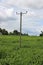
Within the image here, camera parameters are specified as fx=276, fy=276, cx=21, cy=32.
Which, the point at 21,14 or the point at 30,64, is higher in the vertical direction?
the point at 21,14

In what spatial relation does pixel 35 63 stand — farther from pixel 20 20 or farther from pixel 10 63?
pixel 20 20

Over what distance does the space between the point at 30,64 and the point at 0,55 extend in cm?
585

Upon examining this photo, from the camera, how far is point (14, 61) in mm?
21000

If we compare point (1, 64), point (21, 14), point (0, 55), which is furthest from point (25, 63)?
point (21, 14)

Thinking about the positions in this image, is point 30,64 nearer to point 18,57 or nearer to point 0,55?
point 18,57

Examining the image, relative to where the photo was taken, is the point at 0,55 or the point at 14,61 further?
the point at 0,55

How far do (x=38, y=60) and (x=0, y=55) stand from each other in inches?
228

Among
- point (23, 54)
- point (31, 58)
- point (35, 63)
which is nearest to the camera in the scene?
point (35, 63)

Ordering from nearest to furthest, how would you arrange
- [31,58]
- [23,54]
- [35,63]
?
[35,63] → [31,58] → [23,54]

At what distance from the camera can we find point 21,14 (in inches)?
1171

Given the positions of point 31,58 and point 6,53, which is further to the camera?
point 6,53

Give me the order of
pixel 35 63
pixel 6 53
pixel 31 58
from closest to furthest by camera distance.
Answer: pixel 35 63 → pixel 31 58 → pixel 6 53

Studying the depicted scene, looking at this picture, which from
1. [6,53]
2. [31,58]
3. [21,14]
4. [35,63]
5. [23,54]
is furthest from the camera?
[21,14]

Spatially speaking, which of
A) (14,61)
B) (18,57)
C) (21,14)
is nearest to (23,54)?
(18,57)
